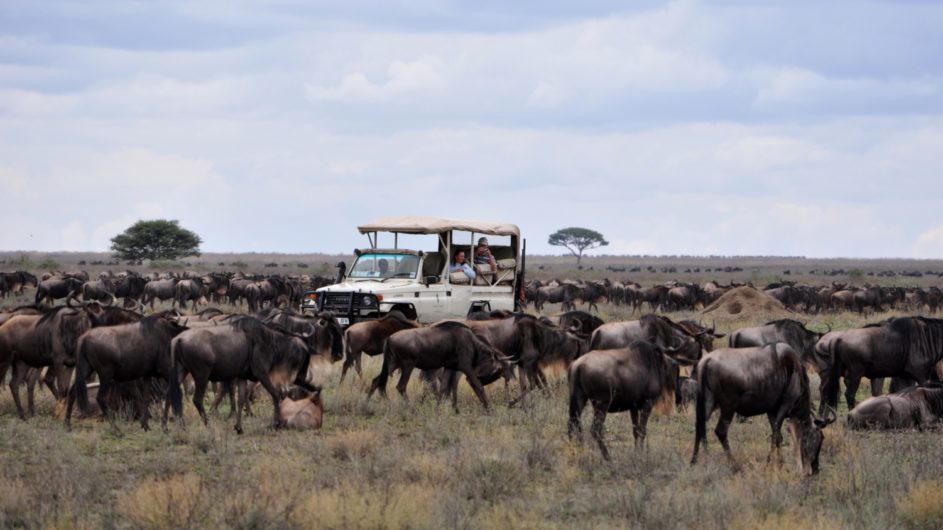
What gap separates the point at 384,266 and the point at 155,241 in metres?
81.7

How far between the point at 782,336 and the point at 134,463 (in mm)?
8902

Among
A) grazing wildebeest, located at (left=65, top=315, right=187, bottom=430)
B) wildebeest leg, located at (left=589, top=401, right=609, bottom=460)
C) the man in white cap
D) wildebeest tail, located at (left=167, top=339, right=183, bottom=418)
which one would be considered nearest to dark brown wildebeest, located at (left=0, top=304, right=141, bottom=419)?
grazing wildebeest, located at (left=65, top=315, right=187, bottom=430)

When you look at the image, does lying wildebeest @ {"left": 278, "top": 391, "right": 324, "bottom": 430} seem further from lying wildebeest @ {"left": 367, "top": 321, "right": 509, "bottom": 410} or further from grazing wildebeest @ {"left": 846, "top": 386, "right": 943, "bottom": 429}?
grazing wildebeest @ {"left": 846, "top": 386, "right": 943, "bottom": 429}

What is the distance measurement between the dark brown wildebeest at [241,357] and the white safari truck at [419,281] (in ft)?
18.1

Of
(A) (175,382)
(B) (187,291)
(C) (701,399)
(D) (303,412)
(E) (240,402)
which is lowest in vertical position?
(D) (303,412)

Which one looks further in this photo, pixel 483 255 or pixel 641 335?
pixel 483 255

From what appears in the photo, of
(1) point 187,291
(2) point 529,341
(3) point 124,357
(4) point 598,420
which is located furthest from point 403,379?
(1) point 187,291

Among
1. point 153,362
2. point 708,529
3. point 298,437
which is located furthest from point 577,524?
point 153,362

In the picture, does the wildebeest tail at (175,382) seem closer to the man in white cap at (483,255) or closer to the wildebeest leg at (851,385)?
the wildebeest leg at (851,385)

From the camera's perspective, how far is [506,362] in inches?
565

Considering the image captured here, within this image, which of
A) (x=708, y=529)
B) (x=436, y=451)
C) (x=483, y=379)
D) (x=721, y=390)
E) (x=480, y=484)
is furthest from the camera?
(x=483, y=379)

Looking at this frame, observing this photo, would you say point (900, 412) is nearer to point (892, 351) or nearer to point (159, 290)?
point (892, 351)

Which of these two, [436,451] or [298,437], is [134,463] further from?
[436,451]

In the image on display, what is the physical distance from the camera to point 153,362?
12094mm
